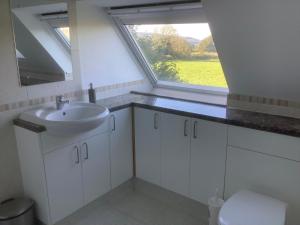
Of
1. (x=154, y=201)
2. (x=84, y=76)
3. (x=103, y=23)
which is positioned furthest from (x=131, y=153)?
(x=103, y=23)

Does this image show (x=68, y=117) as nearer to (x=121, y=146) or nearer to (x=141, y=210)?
(x=121, y=146)

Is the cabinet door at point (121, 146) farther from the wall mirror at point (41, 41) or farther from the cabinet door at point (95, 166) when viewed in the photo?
the wall mirror at point (41, 41)

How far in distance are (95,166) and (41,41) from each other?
1189 mm

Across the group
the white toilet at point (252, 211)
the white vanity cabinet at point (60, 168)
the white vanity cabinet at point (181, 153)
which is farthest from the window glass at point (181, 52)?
the white toilet at point (252, 211)

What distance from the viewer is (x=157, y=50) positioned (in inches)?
115

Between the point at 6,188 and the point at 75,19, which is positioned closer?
the point at 6,188

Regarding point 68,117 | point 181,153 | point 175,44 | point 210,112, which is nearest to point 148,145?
point 181,153

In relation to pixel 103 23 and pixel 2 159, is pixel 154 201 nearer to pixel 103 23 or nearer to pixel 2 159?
pixel 2 159

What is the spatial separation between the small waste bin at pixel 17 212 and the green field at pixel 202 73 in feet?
6.22

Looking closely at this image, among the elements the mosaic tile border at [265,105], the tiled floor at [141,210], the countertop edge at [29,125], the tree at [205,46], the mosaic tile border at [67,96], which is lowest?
the tiled floor at [141,210]

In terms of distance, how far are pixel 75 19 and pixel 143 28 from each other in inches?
27.9

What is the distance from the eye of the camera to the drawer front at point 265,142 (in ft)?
6.10

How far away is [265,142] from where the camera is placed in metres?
1.97

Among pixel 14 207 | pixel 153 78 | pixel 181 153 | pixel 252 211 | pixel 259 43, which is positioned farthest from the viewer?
pixel 153 78
